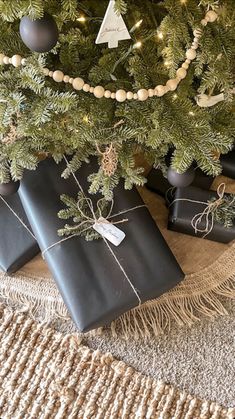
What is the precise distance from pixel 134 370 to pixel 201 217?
14.7 inches

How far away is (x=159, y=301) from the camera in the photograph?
1188 mm

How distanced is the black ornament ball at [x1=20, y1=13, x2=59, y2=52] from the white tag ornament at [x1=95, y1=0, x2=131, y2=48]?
0.27 ft

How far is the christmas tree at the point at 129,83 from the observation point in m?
0.85

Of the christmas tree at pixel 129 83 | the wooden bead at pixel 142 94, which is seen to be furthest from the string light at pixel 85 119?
the wooden bead at pixel 142 94

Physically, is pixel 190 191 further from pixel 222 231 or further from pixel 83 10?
pixel 83 10

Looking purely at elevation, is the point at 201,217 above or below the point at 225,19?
below

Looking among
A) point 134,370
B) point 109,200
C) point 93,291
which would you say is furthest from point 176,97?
point 134,370

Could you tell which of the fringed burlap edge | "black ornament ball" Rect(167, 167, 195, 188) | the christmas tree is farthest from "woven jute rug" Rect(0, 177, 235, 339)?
the christmas tree

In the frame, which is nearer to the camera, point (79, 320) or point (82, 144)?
point (82, 144)

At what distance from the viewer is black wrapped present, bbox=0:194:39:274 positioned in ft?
3.87

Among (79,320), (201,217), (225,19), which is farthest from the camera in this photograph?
(201,217)

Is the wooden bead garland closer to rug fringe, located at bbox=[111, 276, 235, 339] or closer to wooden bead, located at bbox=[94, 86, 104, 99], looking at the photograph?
wooden bead, located at bbox=[94, 86, 104, 99]

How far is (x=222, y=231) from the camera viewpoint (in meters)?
1.19

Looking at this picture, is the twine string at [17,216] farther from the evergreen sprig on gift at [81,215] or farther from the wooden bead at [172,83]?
the wooden bead at [172,83]
